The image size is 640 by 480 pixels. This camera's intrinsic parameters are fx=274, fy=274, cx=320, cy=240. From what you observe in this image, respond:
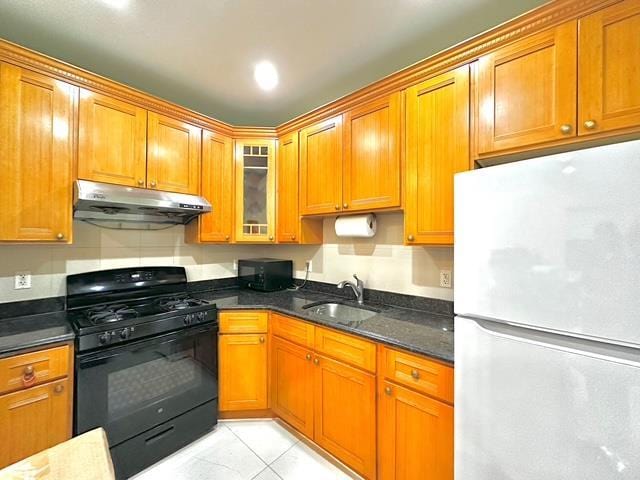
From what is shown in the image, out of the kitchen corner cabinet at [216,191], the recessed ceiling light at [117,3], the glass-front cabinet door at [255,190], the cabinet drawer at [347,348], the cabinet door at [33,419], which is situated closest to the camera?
the cabinet door at [33,419]

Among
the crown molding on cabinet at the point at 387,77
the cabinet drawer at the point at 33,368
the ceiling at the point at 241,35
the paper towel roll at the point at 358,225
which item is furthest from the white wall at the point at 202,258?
the ceiling at the point at 241,35

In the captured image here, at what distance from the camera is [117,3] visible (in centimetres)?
139

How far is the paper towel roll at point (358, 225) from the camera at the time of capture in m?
2.02

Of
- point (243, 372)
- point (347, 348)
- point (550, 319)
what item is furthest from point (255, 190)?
point (550, 319)

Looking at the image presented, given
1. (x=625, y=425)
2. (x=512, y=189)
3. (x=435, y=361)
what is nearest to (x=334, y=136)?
(x=512, y=189)

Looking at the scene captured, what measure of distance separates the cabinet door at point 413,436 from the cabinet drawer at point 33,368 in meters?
1.66

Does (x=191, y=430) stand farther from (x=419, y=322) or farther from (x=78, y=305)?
(x=419, y=322)

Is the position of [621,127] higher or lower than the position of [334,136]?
lower

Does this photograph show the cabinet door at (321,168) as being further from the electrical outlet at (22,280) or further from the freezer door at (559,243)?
the electrical outlet at (22,280)

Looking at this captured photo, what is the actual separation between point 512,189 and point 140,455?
2.35 meters

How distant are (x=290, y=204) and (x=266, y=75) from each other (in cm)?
100

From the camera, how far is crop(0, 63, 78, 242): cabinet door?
4.80 ft

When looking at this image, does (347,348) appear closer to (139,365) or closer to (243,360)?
(243,360)

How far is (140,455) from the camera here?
163 cm
